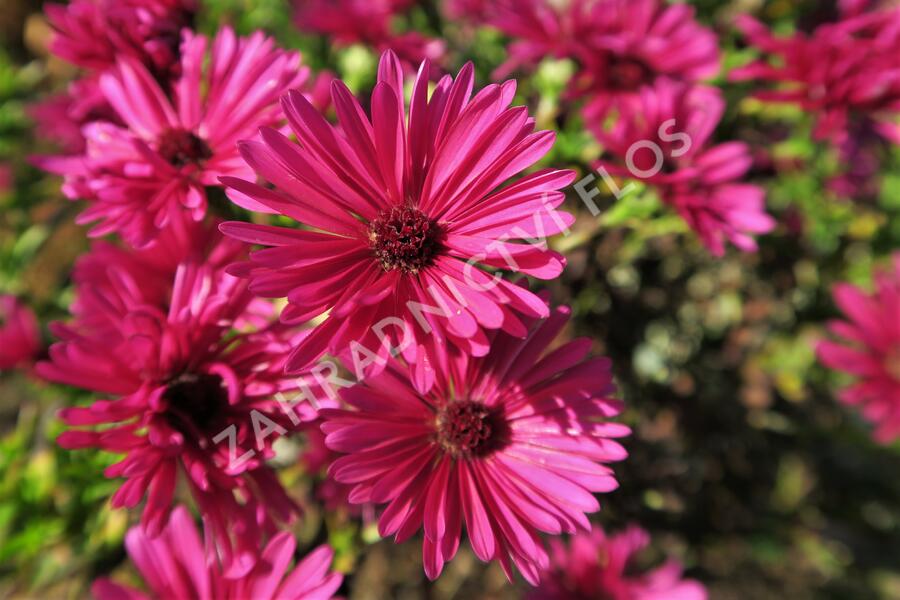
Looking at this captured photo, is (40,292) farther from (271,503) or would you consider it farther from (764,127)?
(764,127)

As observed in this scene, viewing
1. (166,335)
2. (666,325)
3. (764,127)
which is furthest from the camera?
(764,127)

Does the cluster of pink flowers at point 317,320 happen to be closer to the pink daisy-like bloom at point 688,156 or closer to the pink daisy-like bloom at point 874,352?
the pink daisy-like bloom at point 688,156

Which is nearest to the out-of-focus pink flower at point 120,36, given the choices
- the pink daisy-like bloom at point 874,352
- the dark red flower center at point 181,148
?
the dark red flower center at point 181,148

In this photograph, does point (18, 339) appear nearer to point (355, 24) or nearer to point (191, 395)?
point (191, 395)

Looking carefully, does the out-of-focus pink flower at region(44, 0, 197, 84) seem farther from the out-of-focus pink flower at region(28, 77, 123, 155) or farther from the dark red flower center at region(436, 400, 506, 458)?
the dark red flower center at region(436, 400, 506, 458)

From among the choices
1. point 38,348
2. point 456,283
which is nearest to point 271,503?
point 456,283
